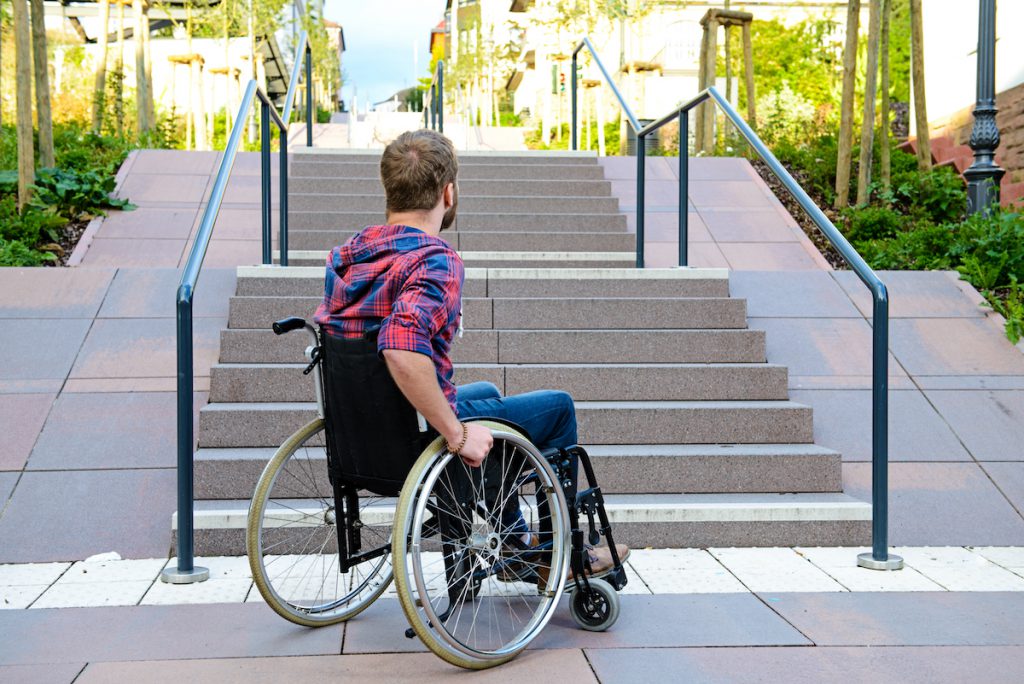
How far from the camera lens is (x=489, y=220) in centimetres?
678

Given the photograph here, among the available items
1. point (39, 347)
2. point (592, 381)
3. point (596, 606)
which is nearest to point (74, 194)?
point (39, 347)

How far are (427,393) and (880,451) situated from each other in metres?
1.91

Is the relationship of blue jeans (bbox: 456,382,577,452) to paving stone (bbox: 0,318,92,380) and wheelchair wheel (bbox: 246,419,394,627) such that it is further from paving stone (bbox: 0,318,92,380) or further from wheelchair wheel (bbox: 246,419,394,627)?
paving stone (bbox: 0,318,92,380)

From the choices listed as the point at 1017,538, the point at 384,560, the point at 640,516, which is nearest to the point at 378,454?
the point at 384,560

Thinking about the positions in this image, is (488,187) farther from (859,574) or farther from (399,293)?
(399,293)

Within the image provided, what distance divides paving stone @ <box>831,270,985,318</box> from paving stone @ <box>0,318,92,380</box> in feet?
13.2

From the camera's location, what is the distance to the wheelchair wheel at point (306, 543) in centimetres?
280

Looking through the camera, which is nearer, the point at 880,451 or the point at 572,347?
the point at 880,451

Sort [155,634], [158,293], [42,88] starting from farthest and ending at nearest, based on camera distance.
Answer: [42,88], [158,293], [155,634]

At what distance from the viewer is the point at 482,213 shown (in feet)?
22.6

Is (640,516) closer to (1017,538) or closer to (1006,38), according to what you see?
(1017,538)

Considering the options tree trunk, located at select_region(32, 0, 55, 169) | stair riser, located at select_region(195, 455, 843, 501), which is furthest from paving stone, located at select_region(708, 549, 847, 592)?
tree trunk, located at select_region(32, 0, 55, 169)

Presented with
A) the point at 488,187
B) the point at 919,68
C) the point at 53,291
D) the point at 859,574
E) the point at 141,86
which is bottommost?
the point at 859,574

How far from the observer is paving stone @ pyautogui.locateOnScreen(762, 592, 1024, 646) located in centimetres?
287
